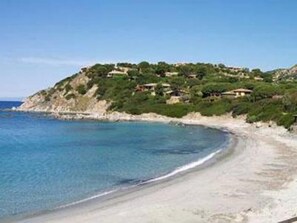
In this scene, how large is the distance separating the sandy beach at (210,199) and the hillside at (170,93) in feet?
115

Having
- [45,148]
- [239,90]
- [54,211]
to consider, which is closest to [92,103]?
[239,90]

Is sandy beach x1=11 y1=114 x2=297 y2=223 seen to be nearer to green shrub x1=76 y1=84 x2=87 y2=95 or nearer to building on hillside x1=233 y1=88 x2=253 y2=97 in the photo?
building on hillside x1=233 y1=88 x2=253 y2=97

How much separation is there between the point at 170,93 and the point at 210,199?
88879 mm

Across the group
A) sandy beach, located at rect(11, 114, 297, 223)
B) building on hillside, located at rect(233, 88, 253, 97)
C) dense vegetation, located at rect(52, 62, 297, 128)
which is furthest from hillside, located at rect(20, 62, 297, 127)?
sandy beach, located at rect(11, 114, 297, 223)

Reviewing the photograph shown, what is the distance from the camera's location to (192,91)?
109312mm

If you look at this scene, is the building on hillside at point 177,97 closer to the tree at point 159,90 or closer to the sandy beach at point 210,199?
the tree at point 159,90

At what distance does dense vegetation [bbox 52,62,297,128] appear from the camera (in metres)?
78.8

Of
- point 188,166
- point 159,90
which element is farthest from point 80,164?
point 159,90

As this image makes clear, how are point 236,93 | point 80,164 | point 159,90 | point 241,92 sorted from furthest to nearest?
point 159,90 < point 241,92 < point 236,93 < point 80,164

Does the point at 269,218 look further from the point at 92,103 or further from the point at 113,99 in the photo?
the point at 92,103

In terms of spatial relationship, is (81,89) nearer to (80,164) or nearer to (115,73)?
(115,73)

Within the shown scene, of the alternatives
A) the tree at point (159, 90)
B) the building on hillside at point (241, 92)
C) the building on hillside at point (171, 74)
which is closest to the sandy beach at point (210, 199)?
the building on hillside at point (241, 92)

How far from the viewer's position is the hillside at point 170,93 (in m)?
84.1

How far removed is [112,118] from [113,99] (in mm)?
14062
